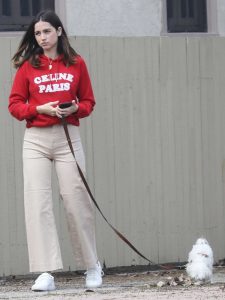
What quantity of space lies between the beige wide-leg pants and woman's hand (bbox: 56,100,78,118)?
0.59ft

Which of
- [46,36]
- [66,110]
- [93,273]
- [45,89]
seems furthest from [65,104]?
[93,273]

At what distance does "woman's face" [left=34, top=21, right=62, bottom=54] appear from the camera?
8688 millimetres

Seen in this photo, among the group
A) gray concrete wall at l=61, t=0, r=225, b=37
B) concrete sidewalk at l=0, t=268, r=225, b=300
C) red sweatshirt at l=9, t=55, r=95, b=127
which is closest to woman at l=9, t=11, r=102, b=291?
red sweatshirt at l=9, t=55, r=95, b=127

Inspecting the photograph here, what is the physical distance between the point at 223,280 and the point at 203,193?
1.32m

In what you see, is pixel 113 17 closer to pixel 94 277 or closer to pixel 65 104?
pixel 65 104

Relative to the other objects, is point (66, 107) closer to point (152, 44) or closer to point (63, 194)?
point (63, 194)

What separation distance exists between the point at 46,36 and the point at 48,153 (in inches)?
33.5

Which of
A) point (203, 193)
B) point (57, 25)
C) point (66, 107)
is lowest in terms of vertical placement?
point (203, 193)

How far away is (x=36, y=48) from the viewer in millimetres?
8828

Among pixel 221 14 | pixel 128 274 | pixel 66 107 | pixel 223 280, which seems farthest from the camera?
pixel 221 14

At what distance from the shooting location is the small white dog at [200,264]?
29.0 ft

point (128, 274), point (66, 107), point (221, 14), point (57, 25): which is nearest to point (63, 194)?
point (66, 107)

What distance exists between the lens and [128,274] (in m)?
10.6

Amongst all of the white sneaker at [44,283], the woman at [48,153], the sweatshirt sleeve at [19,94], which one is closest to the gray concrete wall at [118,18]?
the woman at [48,153]
